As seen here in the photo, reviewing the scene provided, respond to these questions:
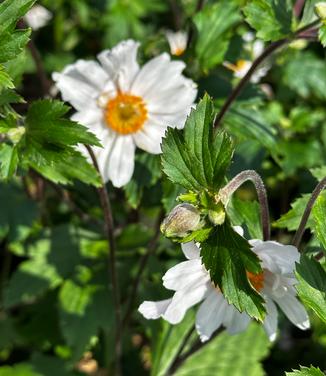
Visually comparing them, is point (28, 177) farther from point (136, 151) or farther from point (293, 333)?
point (293, 333)

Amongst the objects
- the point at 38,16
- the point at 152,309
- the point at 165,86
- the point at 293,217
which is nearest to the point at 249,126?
the point at 165,86

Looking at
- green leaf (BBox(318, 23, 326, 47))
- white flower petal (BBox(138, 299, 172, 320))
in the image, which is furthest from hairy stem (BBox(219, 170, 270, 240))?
green leaf (BBox(318, 23, 326, 47))

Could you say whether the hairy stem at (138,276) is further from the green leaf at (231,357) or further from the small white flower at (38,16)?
the small white flower at (38,16)

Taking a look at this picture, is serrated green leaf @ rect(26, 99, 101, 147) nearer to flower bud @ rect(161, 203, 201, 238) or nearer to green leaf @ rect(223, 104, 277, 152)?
flower bud @ rect(161, 203, 201, 238)

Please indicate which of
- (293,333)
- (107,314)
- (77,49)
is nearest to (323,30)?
(107,314)

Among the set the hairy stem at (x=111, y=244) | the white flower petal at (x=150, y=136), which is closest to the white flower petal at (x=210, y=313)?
the hairy stem at (x=111, y=244)

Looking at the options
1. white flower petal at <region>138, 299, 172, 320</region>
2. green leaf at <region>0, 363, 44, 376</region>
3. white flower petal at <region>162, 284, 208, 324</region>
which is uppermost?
white flower petal at <region>138, 299, 172, 320</region>

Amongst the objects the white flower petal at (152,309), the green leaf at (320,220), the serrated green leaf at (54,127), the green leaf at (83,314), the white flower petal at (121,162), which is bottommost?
the green leaf at (83,314)

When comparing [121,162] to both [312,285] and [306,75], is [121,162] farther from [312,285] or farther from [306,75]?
[306,75]

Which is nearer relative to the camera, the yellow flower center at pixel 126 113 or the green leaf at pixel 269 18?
the green leaf at pixel 269 18
